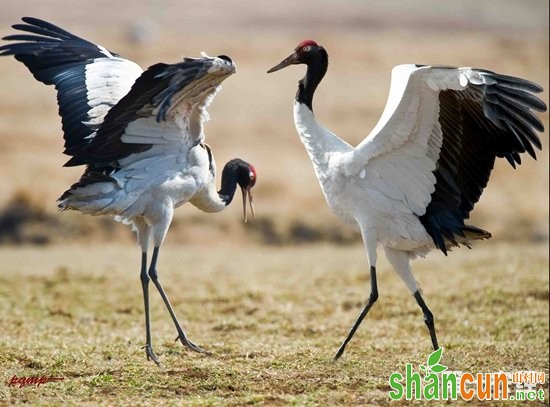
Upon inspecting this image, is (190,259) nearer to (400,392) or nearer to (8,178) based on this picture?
(8,178)

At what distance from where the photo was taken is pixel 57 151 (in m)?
19.2

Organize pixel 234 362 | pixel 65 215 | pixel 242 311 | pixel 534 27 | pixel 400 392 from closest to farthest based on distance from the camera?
pixel 400 392, pixel 234 362, pixel 242 311, pixel 65 215, pixel 534 27

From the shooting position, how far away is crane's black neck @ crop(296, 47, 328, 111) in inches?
316

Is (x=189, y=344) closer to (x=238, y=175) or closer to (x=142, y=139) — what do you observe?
(x=142, y=139)

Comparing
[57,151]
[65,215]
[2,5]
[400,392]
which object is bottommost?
[400,392]

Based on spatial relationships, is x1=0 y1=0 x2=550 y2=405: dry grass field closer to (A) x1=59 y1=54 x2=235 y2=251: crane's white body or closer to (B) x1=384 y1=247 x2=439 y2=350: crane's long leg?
(B) x1=384 y1=247 x2=439 y2=350: crane's long leg

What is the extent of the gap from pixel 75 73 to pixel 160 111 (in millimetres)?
1906

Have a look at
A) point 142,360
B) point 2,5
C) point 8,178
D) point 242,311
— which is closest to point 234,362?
point 142,360

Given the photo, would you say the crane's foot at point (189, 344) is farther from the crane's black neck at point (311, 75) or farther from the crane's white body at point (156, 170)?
the crane's black neck at point (311, 75)

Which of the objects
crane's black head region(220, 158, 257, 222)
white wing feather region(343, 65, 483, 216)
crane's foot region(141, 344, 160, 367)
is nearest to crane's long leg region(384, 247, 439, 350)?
white wing feather region(343, 65, 483, 216)

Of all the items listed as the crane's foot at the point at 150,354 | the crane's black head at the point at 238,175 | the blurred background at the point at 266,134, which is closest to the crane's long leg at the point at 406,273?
the crane's black head at the point at 238,175

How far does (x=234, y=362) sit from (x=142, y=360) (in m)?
0.67

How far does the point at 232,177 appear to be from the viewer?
30.2ft

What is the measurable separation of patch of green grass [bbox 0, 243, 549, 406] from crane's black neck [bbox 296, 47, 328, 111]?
6.30ft
